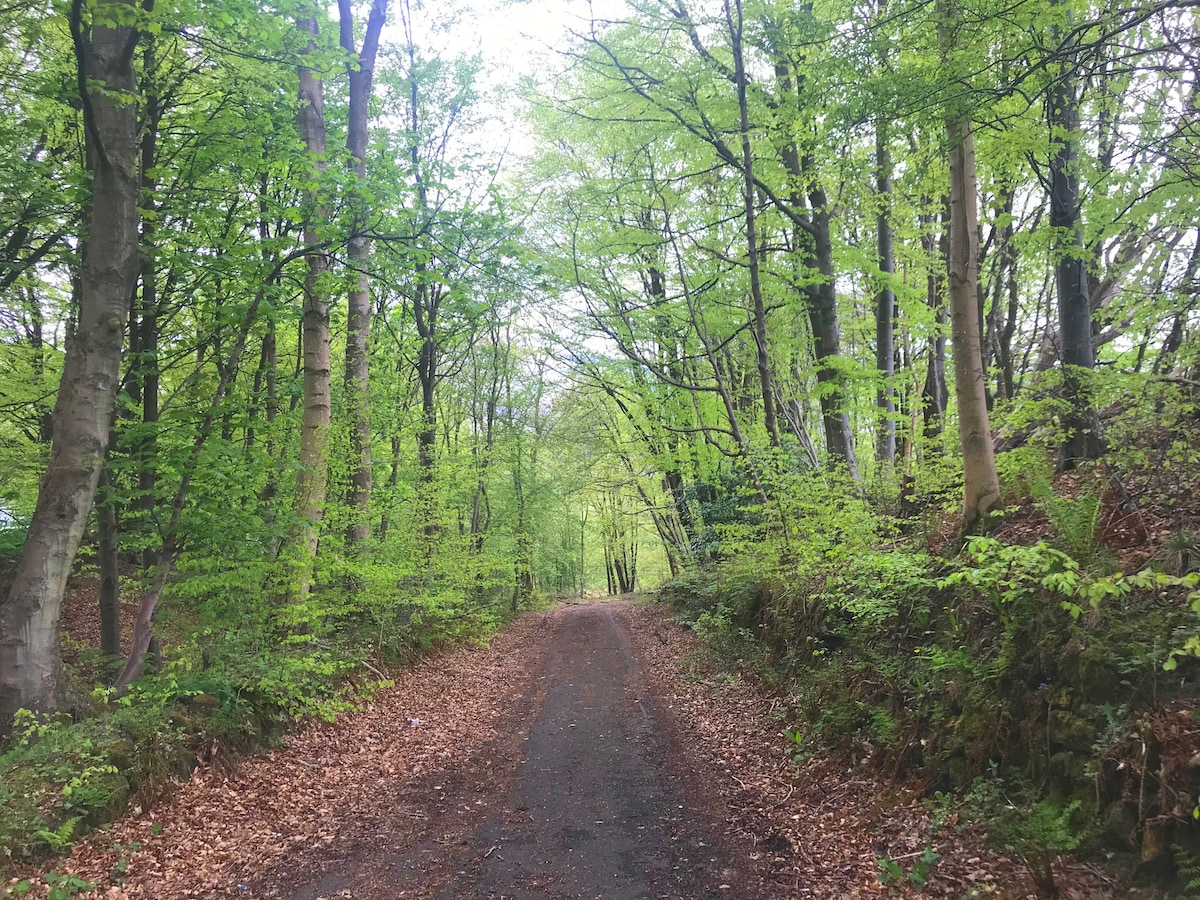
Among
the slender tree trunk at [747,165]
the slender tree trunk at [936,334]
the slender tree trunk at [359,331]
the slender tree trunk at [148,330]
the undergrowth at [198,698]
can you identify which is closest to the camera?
the undergrowth at [198,698]

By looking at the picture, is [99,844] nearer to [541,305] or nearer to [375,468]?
[375,468]

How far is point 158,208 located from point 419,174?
10.4 ft

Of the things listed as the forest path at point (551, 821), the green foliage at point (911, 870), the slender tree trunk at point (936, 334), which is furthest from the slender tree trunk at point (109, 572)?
the slender tree trunk at point (936, 334)

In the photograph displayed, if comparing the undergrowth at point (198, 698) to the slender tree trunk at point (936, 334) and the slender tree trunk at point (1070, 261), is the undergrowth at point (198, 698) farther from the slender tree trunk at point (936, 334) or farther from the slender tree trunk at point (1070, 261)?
the slender tree trunk at point (936, 334)

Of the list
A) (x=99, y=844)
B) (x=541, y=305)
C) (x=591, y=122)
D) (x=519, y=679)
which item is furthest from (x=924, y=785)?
(x=541, y=305)

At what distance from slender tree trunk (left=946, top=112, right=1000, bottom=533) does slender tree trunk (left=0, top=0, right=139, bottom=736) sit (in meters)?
7.52

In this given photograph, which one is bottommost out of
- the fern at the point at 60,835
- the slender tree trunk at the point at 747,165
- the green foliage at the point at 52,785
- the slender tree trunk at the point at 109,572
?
the fern at the point at 60,835

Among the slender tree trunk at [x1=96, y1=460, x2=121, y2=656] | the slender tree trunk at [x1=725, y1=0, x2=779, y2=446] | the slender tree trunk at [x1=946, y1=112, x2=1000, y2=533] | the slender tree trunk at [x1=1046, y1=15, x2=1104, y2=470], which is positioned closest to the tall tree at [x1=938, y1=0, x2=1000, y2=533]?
the slender tree trunk at [x1=946, y1=112, x2=1000, y2=533]

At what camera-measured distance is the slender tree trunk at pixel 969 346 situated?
6.13 metres

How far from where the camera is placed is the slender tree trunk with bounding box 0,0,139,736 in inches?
203

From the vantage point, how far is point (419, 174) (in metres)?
8.73

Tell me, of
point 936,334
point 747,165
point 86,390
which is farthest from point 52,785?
point 936,334

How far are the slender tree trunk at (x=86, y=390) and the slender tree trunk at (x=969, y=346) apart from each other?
752 centimetres

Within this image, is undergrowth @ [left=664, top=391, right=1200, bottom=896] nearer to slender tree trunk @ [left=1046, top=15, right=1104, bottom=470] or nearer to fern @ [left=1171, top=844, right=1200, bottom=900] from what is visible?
fern @ [left=1171, top=844, right=1200, bottom=900]
